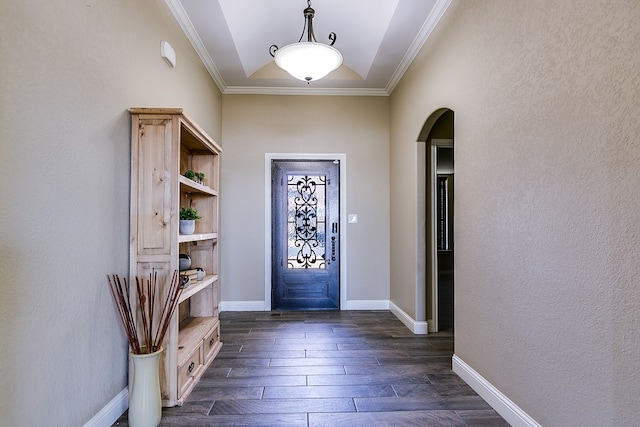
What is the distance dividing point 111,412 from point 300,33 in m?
3.47

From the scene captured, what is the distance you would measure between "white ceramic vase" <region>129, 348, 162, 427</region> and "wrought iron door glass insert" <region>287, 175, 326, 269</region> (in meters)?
2.80

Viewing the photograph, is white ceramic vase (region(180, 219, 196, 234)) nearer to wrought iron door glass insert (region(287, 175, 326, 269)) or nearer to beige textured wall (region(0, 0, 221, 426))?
beige textured wall (region(0, 0, 221, 426))

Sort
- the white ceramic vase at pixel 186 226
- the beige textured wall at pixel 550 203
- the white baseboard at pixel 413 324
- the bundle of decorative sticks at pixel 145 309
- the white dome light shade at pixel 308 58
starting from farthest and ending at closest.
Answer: the white baseboard at pixel 413 324 < the white dome light shade at pixel 308 58 < the white ceramic vase at pixel 186 226 < the bundle of decorative sticks at pixel 145 309 < the beige textured wall at pixel 550 203

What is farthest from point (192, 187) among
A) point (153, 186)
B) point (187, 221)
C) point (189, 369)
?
point (189, 369)

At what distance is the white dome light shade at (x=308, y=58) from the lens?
2820 millimetres

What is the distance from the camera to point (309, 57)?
2.90 m

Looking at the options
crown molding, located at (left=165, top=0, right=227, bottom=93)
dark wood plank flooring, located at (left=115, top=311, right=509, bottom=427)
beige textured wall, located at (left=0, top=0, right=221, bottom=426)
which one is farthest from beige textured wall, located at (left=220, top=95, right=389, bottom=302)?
beige textured wall, located at (left=0, top=0, right=221, bottom=426)

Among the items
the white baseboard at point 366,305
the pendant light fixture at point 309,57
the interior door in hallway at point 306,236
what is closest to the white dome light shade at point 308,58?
the pendant light fixture at point 309,57

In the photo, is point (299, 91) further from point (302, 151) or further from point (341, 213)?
point (341, 213)

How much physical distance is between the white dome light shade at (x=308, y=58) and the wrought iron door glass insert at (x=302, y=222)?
1.77m

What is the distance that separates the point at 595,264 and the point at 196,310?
2873mm

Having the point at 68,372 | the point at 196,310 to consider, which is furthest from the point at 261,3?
the point at 68,372

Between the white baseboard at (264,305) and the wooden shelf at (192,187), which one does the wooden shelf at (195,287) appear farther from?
the white baseboard at (264,305)

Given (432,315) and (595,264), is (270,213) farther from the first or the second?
(595,264)
